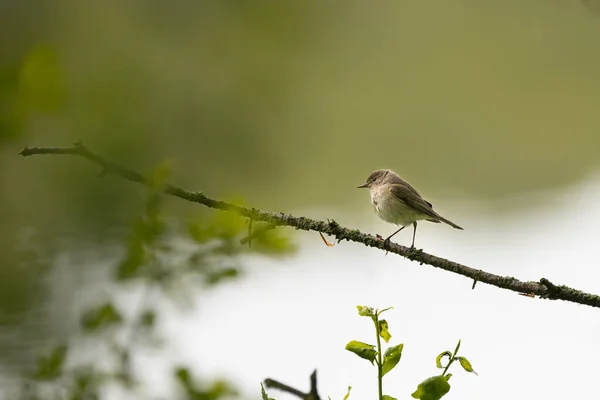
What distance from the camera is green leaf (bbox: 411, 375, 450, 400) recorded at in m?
0.76

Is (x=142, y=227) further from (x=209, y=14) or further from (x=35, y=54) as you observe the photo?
(x=209, y=14)

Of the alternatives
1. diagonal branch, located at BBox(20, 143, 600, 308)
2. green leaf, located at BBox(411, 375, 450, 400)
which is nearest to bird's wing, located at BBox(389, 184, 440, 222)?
diagonal branch, located at BBox(20, 143, 600, 308)

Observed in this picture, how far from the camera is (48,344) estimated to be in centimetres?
92

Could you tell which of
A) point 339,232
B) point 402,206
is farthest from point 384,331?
point 402,206

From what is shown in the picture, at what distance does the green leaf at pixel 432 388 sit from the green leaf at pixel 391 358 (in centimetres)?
6

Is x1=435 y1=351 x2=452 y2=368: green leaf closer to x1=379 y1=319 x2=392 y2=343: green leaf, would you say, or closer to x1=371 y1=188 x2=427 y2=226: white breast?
x1=379 y1=319 x2=392 y2=343: green leaf

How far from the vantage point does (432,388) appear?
2.50 ft

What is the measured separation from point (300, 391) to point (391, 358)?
10.5 inches

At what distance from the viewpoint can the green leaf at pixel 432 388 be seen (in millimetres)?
760

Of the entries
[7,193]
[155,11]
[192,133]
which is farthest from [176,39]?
[7,193]

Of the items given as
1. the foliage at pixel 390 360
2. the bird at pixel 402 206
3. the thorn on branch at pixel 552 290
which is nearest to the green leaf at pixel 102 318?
the foliage at pixel 390 360

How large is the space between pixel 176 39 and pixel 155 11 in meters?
0.59

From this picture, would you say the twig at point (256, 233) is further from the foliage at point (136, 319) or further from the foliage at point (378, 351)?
the foliage at point (378, 351)

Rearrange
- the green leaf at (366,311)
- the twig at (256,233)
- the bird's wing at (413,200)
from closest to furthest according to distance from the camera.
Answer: the green leaf at (366,311) → the twig at (256,233) → the bird's wing at (413,200)
